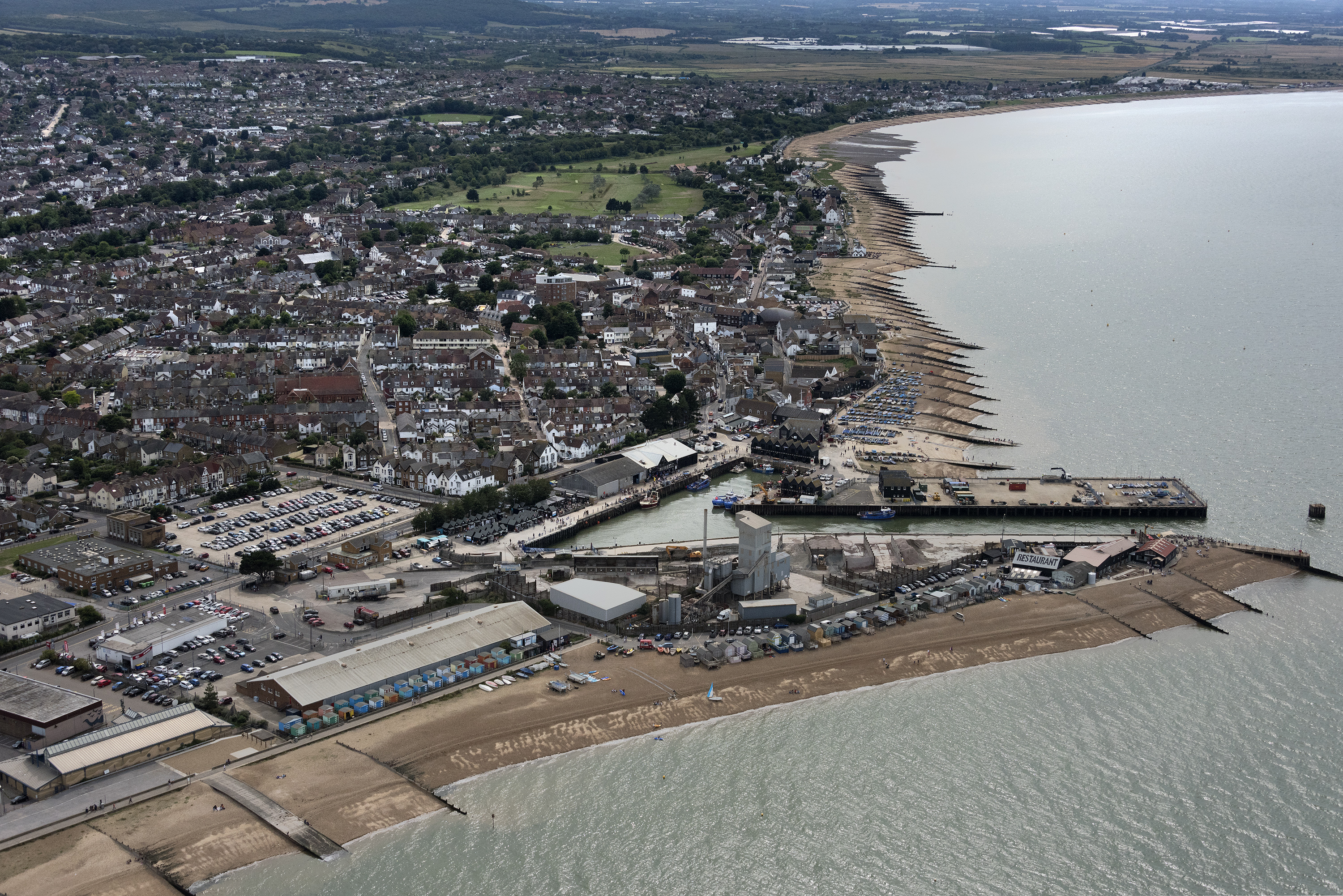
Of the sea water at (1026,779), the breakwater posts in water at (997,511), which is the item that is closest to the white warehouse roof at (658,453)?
the sea water at (1026,779)

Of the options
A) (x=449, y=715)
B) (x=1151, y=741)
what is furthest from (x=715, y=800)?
(x=1151, y=741)

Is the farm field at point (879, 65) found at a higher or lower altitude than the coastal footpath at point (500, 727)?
higher

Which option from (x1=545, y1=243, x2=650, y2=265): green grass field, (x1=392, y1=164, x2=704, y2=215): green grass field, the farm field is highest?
the farm field

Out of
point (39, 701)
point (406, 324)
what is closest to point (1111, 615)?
point (39, 701)

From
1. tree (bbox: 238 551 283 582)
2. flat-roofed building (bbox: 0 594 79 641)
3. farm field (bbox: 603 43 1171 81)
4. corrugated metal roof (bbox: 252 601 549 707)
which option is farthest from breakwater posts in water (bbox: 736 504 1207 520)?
farm field (bbox: 603 43 1171 81)

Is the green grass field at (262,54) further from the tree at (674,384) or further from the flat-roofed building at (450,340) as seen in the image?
the tree at (674,384)

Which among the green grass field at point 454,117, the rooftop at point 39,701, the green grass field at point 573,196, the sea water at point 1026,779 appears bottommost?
the sea water at point 1026,779

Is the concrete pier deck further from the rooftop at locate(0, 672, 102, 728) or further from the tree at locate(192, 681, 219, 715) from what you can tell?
the rooftop at locate(0, 672, 102, 728)
